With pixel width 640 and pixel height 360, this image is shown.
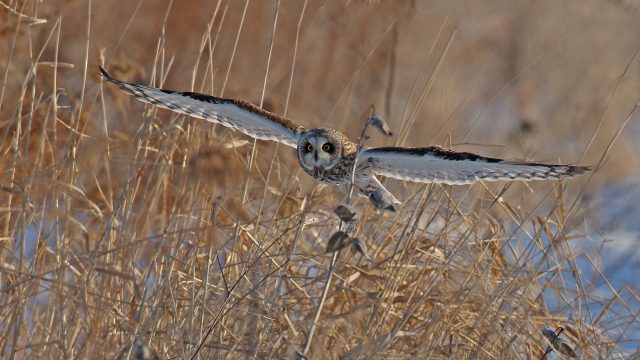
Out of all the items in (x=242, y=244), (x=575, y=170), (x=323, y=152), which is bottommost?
(x=242, y=244)

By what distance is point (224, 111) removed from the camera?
283 centimetres

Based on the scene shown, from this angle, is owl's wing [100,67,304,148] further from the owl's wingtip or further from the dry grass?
the owl's wingtip

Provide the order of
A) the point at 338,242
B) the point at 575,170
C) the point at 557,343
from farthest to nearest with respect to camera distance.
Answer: the point at 575,170 < the point at 557,343 < the point at 338,242

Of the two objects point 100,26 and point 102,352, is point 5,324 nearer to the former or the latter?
point 102,352

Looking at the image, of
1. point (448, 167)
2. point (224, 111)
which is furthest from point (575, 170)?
point (224, 111)

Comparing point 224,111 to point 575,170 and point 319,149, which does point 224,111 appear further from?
point 575,170

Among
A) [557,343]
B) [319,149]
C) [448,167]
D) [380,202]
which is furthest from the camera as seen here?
[319,149]

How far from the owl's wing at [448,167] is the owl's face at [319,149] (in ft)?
0.34

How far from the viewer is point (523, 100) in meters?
6.33

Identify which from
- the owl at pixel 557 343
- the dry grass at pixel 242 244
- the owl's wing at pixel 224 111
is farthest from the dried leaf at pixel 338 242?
the owl's wing at pixel 224 111

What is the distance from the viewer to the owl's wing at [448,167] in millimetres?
2455

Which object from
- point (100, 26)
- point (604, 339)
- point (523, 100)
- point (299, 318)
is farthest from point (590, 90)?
point (299, 318)

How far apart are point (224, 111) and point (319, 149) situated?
0.29 metres

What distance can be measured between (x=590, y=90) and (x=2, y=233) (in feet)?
14.3
